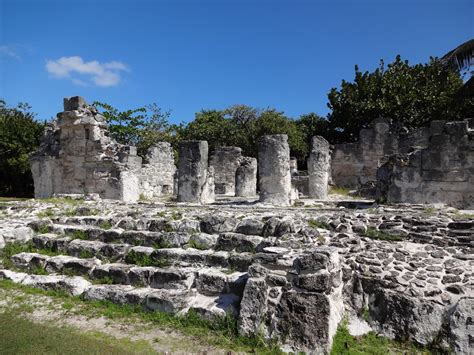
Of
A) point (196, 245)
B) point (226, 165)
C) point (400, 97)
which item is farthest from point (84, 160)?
point (400, 97)

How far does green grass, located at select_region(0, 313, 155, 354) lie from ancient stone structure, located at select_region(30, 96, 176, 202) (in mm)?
7788

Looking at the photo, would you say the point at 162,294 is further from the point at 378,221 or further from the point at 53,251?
the point at 378,221

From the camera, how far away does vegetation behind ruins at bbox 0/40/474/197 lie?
22.1 m

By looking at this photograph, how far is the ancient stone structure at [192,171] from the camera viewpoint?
421 inches

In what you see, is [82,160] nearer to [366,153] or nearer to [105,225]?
[105,225]

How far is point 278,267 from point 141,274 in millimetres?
2066

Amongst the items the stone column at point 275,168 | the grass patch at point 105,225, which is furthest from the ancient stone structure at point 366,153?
the grass patch at point 105,225

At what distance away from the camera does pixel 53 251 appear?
6.46 metres

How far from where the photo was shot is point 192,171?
1072cm

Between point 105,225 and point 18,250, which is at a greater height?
point 105,225

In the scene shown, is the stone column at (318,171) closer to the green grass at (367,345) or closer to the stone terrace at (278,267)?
the stone terrace at (278,267)

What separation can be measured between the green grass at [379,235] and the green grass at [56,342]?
3326 millimetres

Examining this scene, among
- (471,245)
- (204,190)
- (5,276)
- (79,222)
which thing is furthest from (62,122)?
(471,245)

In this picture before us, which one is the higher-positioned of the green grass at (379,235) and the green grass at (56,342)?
the green grass at (379,235)
